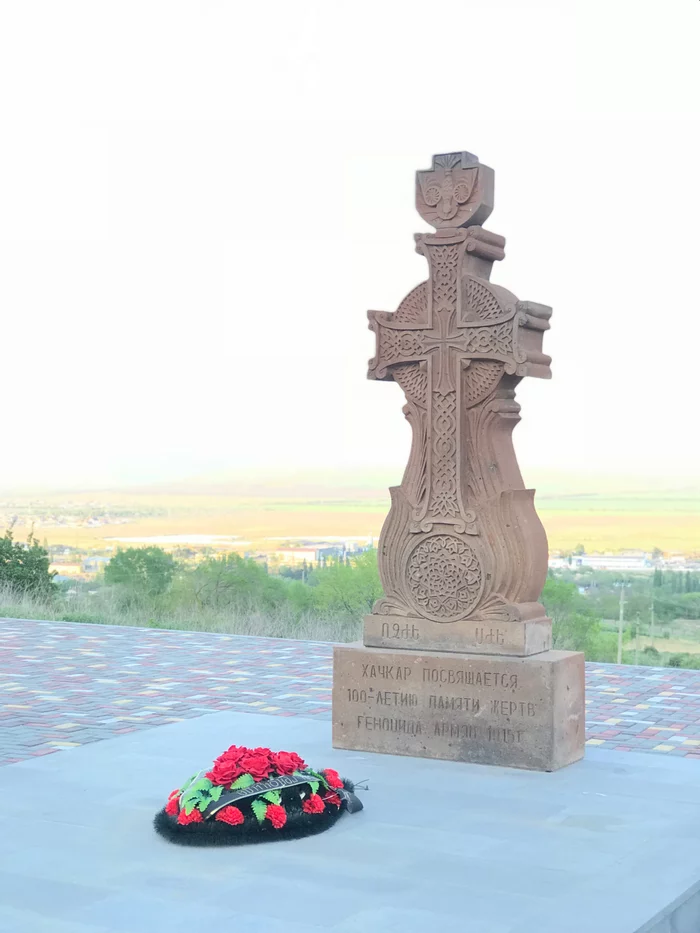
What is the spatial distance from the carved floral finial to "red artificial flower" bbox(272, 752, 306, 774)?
3366mm

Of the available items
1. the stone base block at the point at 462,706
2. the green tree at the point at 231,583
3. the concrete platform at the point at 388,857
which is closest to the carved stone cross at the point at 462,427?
the stone base block at the point at 462,706

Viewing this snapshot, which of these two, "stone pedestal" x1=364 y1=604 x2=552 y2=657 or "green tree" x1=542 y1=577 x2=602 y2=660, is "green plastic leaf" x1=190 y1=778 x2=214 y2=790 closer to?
"stone pedestal" x1=364 y1=604 x2=552 y2=657

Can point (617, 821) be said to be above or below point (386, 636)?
below

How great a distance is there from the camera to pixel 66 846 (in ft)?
17.5

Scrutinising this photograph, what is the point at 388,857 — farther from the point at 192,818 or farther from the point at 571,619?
the point at 571,619

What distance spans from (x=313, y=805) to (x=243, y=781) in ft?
1.17

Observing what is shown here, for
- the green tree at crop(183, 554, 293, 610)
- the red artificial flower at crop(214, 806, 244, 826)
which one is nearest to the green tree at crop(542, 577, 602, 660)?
the green tree at crop(183, 554, 293, 610)

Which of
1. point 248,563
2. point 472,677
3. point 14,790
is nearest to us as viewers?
point 14,790

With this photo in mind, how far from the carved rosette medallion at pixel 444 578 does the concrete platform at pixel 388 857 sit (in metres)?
0.89

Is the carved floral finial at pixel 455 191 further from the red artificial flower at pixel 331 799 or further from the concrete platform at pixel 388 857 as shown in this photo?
the red artificial flower at pixel 331 799

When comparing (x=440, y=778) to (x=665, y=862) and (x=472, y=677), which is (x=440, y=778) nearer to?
(x=472, y=677)

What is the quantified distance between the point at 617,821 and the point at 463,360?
281cm

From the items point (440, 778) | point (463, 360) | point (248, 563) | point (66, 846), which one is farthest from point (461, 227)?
point (248, 563)

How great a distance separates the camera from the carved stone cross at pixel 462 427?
23.5 ft
